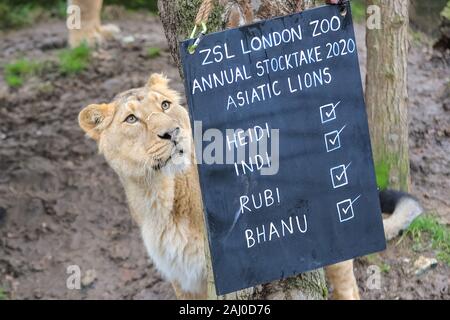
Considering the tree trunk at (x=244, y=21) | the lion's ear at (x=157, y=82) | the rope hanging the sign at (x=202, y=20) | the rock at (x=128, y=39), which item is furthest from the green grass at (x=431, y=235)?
the rock at (x=128, y=39)

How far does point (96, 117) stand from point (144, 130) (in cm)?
54

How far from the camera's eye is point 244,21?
3.49m

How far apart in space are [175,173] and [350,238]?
1.62 meters

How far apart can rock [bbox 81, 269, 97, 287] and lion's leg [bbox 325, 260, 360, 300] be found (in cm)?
238

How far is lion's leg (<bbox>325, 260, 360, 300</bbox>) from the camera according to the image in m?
5.08

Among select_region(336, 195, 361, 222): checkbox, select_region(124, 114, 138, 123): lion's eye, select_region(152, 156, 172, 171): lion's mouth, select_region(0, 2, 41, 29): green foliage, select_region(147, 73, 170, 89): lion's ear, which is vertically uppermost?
select_region(0, 2, 41, 29): green foliage

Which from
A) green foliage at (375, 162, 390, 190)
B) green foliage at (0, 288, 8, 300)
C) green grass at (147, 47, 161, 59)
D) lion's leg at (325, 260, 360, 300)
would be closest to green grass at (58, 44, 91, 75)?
green grass at (147, 47, 161, 59)

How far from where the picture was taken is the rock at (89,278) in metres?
6.56

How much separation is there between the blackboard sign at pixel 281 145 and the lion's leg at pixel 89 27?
20.5 ft

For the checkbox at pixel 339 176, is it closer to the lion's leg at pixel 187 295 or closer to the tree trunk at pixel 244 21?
the tree trunk at pixel 244 21

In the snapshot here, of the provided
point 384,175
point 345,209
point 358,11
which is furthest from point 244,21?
point 358,11

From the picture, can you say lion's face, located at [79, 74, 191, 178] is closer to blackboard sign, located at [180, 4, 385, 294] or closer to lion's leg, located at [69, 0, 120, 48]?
blackboard sign, located at [180, 4, 385, 294]

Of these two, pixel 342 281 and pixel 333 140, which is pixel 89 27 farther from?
pixel 333 140
